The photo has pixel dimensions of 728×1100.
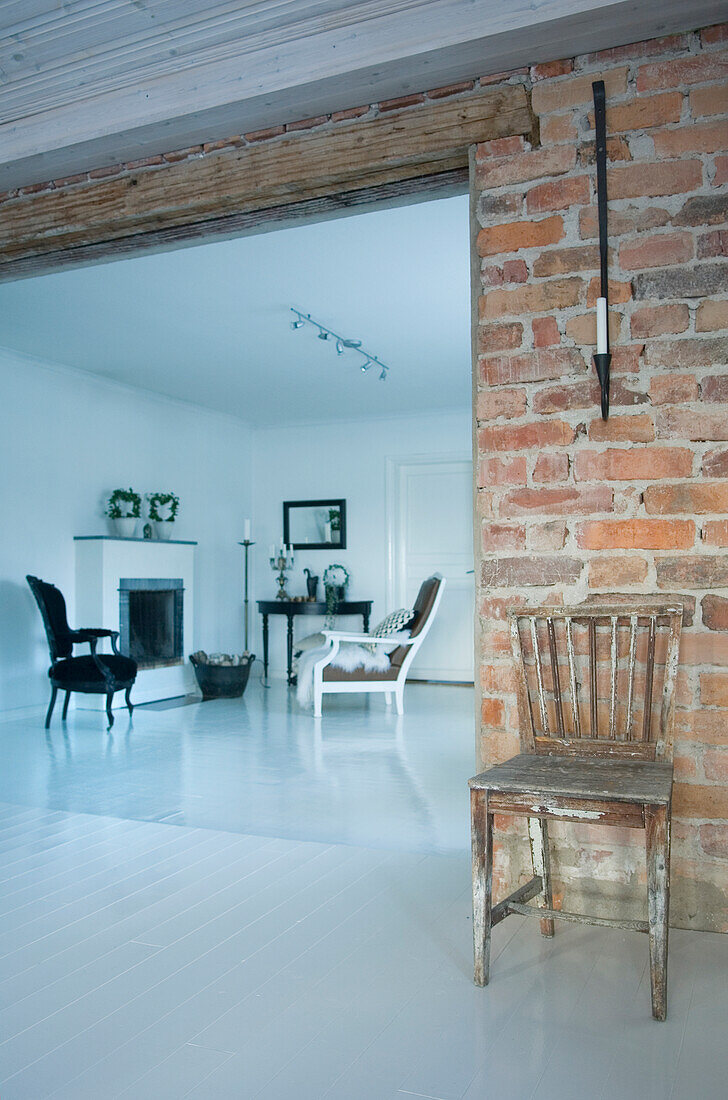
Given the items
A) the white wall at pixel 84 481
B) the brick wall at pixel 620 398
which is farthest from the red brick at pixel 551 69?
the white wall at pixel 84 481

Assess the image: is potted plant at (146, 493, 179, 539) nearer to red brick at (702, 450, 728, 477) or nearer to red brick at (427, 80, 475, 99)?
red brick at (427, 80, 475, 99)

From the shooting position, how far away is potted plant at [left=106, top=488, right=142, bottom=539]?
6969mm

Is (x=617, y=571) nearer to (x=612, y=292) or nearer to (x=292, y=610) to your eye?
(x=612, y=292)

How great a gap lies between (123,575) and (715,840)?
5394 mm

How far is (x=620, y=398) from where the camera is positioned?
7.68 feet

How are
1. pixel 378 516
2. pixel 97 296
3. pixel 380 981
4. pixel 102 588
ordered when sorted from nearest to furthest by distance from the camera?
pixel 380 981
pixel 97 296
pixel 102 588
pixel 378 516

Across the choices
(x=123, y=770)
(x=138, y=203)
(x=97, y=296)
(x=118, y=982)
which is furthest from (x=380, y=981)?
(x=97, y=296)

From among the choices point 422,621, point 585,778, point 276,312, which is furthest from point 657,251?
point 422,621

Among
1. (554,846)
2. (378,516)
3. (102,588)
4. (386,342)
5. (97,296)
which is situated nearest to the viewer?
(554,846)

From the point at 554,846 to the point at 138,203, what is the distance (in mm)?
2426

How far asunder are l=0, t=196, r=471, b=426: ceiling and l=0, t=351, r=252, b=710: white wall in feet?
0.88

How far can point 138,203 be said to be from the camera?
299cm

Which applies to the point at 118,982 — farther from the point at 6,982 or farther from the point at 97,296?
the point at 97,296

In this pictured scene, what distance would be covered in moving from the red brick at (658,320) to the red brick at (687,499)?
40 cm
